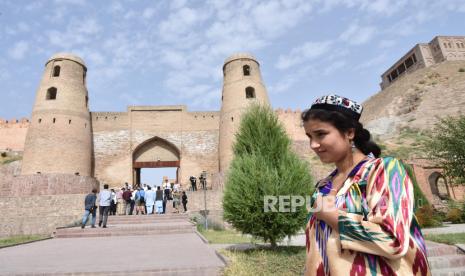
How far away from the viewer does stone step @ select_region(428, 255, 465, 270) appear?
5648 millimetres

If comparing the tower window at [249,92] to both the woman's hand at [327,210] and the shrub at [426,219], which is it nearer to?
the shrub at [426,219]

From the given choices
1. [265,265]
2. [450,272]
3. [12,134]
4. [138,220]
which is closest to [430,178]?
[450,272]

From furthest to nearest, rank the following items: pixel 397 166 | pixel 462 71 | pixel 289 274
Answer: pixel 462 71, pixel 289 274, pixel 397 166

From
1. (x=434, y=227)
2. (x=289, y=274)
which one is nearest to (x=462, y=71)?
(x=434, y=227)

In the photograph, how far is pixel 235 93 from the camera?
25438mm

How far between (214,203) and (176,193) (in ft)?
8.12

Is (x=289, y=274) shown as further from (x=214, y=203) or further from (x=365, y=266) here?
(x=214, y=203)

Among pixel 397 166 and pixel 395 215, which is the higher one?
pixel 397 166

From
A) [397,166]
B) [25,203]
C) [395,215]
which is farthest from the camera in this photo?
[25,203]

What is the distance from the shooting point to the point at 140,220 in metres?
13.3

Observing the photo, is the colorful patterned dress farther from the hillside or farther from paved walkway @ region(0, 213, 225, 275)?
the hillside

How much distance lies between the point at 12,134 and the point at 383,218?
3951 cm

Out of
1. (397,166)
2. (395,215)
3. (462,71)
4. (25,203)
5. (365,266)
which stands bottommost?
(365,266)

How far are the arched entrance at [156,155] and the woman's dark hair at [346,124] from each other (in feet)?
87.8
